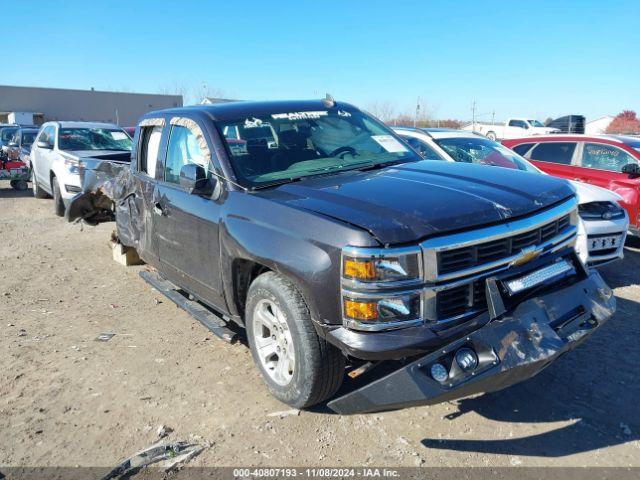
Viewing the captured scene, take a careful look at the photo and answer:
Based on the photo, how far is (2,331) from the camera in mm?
4977

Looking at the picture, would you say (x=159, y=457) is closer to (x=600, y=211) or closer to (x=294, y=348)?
(x=294, y=348)

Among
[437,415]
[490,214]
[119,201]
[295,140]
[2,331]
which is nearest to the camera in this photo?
[490,214]

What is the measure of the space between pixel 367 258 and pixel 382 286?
0.16 metres

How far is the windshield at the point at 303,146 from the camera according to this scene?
381cm

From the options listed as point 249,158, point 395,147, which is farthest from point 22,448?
point 395,147

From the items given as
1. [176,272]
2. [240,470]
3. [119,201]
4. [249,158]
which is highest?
[249,158]

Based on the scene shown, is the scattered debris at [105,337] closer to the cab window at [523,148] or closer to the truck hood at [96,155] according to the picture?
the truck hood at [96,155]

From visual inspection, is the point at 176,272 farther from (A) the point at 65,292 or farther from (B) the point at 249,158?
(A) the point at 65,292

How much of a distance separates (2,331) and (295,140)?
10.8 ft

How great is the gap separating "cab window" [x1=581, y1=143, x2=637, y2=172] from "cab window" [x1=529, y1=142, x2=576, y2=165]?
22 cm

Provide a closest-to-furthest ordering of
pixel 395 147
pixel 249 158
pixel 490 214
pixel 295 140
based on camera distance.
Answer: pixel 490 214
pixel 249 158
pixel 295 140
pixel 395 147

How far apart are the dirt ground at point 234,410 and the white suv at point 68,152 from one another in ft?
17.2

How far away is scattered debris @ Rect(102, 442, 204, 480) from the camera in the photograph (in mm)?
2965

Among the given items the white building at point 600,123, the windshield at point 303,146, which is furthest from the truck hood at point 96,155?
the white building at point 600,123
